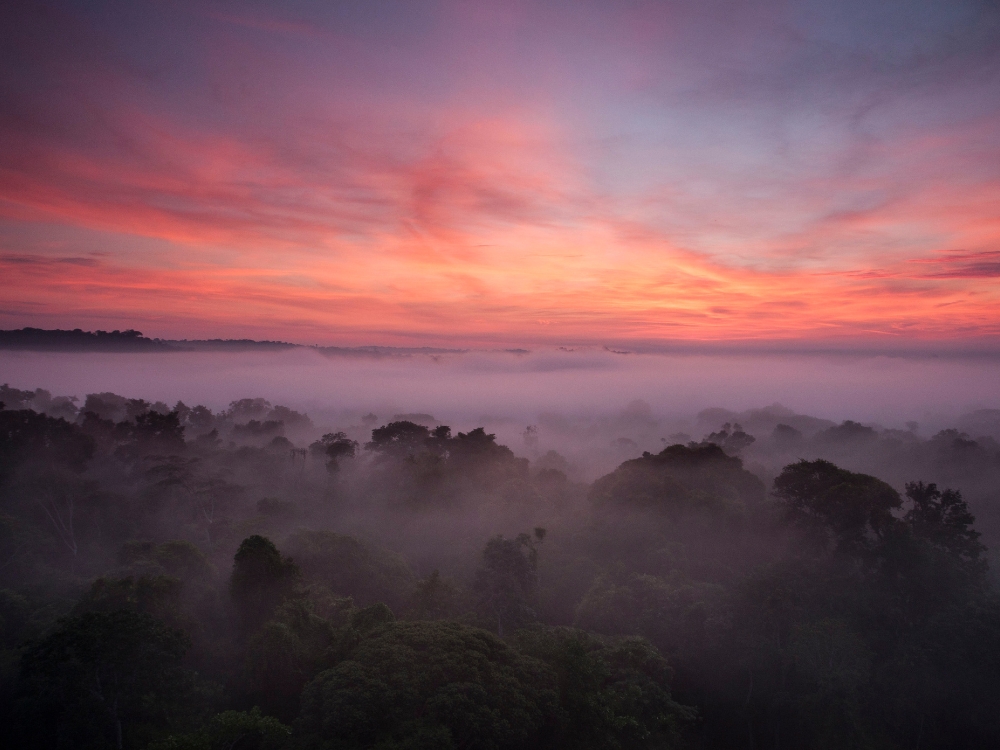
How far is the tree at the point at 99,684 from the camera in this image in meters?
16.6

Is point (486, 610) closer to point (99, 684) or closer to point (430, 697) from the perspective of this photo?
point (430, 697)

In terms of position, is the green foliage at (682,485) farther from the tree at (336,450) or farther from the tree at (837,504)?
the tree at (336,450)

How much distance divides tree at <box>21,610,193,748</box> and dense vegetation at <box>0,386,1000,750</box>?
3.4 inches

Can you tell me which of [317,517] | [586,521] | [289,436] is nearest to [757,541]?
[586,521]

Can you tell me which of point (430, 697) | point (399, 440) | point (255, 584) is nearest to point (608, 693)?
point (430, 697)

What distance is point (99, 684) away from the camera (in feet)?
56.4

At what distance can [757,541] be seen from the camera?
126ft

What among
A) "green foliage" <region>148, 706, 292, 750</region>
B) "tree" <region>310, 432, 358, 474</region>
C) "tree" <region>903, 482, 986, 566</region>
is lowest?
"green foliage" <region>148, 706, 292, 750</region>

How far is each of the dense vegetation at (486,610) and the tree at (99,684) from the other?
9cm

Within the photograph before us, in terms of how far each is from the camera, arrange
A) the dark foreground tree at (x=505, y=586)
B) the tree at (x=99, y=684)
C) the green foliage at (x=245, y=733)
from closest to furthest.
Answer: the green foliage at (x=245, y=733) → the tree at (x=99, y=684) → the dark foreground tree at (x=505, y=586)

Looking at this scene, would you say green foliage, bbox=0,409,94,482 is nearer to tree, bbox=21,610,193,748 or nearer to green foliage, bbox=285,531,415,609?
green foliage, bbox=285,531,415,609

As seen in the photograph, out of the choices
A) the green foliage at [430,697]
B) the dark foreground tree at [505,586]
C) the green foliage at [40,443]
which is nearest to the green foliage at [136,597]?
the green foliage at [430,697]

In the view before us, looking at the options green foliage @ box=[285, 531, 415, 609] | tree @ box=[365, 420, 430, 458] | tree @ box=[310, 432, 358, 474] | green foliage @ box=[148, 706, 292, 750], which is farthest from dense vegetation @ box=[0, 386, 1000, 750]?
tree @ box=[365, 420, 430, 458]

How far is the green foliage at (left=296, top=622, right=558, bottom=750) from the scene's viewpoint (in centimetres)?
1558
